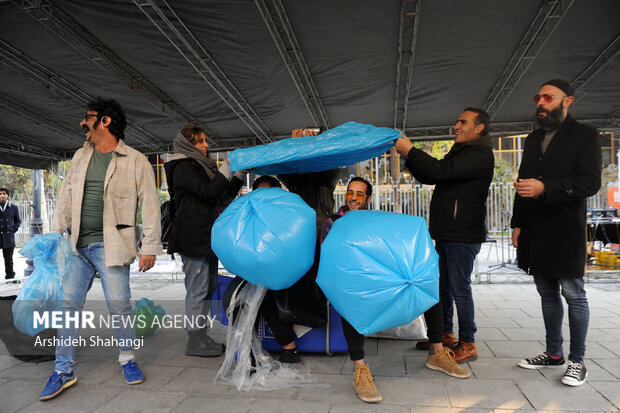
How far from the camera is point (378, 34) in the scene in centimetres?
482

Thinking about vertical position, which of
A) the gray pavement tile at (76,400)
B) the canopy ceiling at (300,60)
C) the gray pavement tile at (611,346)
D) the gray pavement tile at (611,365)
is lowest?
the gray pavement tile at (611,346)

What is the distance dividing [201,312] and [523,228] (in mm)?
2336

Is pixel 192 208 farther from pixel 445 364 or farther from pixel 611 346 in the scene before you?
pixel 611 346

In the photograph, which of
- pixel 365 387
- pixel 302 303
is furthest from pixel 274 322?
pixel 365 387

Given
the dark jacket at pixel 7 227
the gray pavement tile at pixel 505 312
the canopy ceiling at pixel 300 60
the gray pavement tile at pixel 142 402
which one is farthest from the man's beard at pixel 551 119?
the dark jacket at pixel 7 227

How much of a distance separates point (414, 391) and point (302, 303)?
32.7 inches

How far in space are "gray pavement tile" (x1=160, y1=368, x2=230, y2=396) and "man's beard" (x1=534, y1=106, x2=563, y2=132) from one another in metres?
2.53

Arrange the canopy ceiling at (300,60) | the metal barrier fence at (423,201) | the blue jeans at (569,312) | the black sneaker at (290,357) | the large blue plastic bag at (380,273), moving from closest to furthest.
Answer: the large blue plastic bag at (380,273)
the blue jeans at (569,312)
the black sneaker at (290,357)
the canopy ceiling at (300,60)
the metal barrier fence at (423,201)

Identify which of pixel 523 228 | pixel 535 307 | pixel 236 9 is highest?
pixel 236 9

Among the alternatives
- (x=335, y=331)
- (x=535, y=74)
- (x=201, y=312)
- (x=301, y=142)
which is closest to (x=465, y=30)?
(x=535, y=74)

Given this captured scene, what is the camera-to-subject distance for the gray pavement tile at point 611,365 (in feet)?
8.09

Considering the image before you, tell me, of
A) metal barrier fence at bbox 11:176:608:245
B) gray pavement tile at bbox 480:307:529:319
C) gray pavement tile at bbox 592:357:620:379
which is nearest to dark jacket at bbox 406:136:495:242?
gray pavement tile at bbox 592:357:620:379

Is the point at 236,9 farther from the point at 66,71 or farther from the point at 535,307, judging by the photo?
the point at 535,307

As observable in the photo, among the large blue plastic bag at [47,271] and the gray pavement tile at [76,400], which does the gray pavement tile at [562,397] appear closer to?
the gray pavement tile at [76,400]
